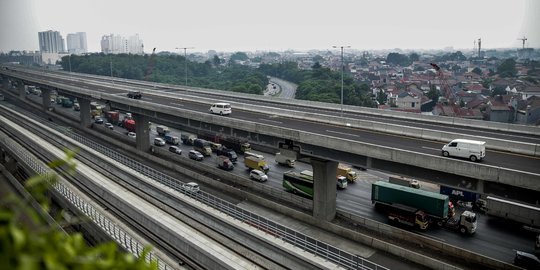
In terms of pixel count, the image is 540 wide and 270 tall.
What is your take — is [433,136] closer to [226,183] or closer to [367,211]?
[367,211]

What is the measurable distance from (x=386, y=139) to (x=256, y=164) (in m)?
20.0

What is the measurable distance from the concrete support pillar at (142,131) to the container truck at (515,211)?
154ft

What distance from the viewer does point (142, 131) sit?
6178cm

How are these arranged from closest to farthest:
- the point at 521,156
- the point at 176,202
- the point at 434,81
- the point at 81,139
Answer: the point at 521,156 → the point at 176,202 → the point at 81,139 → the point at 434,81

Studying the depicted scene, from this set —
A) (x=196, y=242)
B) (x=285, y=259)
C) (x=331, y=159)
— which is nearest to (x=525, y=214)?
(x=331, y=159)

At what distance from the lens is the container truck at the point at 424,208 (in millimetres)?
33750

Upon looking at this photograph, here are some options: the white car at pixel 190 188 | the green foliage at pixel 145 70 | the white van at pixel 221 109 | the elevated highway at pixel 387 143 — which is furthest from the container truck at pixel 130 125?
the green foliage at pixel 145 70

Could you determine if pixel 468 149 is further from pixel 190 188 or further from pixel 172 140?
pixel 172 140

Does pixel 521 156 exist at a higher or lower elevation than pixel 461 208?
higher

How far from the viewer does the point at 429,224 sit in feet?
116

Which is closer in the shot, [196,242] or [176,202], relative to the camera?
[196,242]

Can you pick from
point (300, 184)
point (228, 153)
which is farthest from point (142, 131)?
point (300, 184)

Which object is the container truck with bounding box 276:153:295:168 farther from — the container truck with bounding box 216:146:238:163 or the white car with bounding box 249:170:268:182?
the white car with bounding box 249:170:268:182

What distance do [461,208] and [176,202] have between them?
1122 inches
